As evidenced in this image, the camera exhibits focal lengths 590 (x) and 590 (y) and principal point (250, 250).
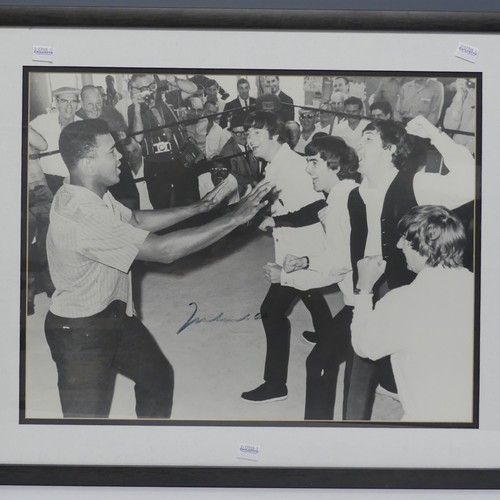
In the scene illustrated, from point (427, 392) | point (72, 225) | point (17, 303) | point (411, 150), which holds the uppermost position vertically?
point (411, 150)

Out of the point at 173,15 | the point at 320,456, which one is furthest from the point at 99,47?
the point at 320,456

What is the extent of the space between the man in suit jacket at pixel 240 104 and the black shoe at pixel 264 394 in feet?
1.36

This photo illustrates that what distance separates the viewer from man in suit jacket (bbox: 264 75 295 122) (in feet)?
3.04

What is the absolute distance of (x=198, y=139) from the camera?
0.93 meters

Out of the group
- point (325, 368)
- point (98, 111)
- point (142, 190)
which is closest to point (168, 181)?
point (142, 190)

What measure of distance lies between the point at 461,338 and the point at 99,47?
728 mm

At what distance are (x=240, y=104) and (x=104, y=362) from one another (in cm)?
46

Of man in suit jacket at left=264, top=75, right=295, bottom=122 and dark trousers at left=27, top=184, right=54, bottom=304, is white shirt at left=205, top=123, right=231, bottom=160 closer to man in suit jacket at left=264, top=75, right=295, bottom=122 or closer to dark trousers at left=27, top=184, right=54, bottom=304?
man in suit jacket at left=264, top=75, right=295, bottom=122

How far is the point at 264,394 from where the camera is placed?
0.92 metres

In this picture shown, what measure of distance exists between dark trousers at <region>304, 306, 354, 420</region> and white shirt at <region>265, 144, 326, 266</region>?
127 millimetres

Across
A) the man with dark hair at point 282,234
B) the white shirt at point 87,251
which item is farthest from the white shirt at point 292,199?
the white shirt at point 87,251

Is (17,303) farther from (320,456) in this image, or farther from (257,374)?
(320,456)

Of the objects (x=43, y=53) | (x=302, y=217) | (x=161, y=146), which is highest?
(x=43, y=53)

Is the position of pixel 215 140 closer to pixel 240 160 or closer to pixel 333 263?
pixel 240 160
